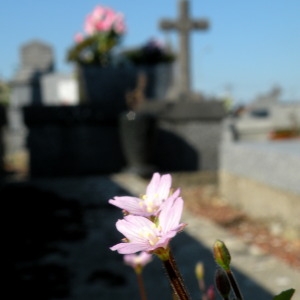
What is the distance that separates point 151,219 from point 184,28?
9871 millimetres

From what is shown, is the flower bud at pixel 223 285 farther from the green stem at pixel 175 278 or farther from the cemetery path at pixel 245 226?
the cemetery path at pixel 245 226

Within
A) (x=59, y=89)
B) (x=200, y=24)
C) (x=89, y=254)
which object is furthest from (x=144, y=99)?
(x=59, y=89)

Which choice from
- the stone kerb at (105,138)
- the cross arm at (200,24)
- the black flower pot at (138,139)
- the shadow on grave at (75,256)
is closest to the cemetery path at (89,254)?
the shadow on grave at (75,256)

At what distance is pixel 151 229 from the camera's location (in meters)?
0.59

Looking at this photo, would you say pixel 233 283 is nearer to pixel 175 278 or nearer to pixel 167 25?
pixel 175 278

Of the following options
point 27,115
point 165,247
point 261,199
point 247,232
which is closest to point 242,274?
point 247,232

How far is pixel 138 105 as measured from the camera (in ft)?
29.8

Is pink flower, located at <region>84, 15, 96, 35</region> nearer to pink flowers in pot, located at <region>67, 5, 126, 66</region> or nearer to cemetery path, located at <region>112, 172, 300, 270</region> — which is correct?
pink flowers in pot, located at <region>67, 5, 126, 66</region>

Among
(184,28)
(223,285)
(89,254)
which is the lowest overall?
(89,254)

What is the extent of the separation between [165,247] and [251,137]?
8095mm

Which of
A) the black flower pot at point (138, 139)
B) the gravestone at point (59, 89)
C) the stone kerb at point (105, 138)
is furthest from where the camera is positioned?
the gravestone at point (59, 89)

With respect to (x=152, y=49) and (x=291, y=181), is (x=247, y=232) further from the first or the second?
(x=152, y=49)

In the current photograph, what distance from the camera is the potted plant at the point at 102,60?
9578 millimetres

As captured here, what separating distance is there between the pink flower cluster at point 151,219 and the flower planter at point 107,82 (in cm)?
889
